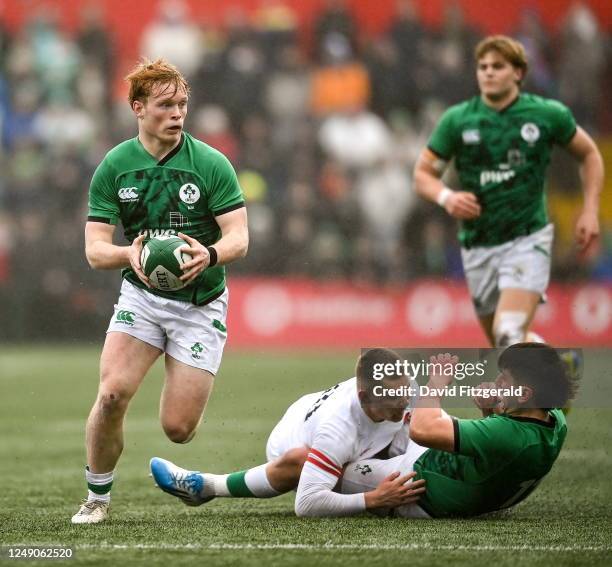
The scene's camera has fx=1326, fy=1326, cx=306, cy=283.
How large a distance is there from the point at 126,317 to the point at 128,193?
1.95 ft

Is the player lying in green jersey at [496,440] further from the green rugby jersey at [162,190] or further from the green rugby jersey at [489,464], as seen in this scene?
the green rugby jersey at [162,190]

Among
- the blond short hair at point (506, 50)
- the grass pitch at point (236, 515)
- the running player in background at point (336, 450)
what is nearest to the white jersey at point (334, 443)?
the running player in background at point (336, 450)

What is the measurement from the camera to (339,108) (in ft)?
62.8

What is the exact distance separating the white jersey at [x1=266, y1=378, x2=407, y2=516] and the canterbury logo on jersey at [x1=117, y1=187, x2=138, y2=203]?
1.34 m

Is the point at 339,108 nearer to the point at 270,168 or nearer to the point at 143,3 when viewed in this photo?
the point at 270,168

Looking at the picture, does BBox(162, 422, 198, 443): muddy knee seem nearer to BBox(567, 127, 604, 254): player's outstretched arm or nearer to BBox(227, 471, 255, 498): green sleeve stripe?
BBox(227, 471, 255, 498): green sleeve stripe

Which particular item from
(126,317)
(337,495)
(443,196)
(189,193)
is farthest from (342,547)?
(443,196)

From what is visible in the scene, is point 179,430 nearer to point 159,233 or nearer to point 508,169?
point 159,233

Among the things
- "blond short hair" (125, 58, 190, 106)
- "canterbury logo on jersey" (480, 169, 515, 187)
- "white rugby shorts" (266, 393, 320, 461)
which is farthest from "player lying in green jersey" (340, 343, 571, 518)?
"canterbury logo on jersey" (480, 169, 515, 187)

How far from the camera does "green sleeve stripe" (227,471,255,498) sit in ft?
21.3

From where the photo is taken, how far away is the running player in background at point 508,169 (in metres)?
8.20

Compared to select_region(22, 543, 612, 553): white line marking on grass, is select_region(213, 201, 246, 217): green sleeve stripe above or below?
above

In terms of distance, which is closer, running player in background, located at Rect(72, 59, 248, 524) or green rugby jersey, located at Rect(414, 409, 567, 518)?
green rugby jersey, located at Rect(414, 409, 567, 518)

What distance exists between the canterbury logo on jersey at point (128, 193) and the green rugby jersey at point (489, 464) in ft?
6.03
